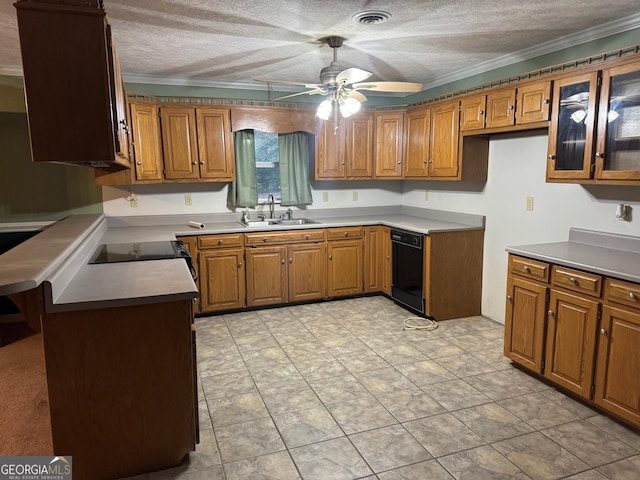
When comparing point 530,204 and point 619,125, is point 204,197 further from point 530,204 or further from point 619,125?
point 619,125

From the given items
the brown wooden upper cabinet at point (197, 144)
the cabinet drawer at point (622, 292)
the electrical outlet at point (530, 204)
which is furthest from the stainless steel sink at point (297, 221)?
the cabinet drawer at point (622, 292)

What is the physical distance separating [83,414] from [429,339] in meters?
2.67

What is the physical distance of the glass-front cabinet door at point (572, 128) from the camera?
8.99 ft

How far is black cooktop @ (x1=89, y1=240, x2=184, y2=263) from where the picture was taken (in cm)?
279

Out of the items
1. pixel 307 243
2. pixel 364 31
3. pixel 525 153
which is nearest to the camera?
pixel 364 31

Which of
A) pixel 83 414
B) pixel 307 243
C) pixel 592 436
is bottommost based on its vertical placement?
pixel 592 436

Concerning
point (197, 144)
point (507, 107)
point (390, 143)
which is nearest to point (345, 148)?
point (390, 143)

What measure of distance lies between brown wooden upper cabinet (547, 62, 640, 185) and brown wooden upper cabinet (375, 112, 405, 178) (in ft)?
6.41

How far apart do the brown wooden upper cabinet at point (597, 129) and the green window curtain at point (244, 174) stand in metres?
2.87

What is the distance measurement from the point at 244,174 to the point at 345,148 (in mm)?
1153

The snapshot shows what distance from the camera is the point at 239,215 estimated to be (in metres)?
4.83

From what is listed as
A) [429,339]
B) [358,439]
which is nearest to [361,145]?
[429,339]

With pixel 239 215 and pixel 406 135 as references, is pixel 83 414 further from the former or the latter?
pixel 406 135

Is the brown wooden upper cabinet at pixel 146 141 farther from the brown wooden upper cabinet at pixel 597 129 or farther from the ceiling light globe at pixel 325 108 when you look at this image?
the brown wooden upper cabinet at pixel 597 129
